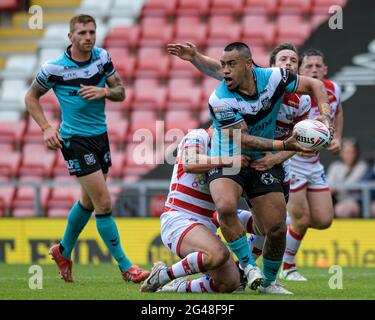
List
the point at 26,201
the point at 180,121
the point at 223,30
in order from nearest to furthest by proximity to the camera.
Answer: the point at 26,201 → the point at 180,121 → the point at 223,30

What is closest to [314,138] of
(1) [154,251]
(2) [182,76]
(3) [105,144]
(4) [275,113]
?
(4) [275,113]

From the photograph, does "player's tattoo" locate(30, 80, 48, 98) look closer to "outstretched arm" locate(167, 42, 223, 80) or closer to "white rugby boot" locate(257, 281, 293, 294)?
"outstretched arm" locate(167, 42, 223, 80)

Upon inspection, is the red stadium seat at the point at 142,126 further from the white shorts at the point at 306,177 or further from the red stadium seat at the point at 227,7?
the white shorts at the point at 306,177

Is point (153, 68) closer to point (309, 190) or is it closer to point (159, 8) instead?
point (159, 8)

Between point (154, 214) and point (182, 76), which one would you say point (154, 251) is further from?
point (182, 76)

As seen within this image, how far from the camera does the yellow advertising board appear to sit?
42.7 feet

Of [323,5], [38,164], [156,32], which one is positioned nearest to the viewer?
[38,164]

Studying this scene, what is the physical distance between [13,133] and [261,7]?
194 inches

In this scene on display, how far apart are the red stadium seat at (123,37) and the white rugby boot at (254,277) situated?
10.9 metres

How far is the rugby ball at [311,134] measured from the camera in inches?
309

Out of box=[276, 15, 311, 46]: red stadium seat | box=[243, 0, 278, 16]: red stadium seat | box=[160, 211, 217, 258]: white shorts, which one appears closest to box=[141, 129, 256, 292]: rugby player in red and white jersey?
box=[160, 211, 217, 258]: white shorts

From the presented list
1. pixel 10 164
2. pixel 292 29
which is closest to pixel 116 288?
pixel 10 164

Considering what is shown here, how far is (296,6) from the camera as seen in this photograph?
17.5 meters
